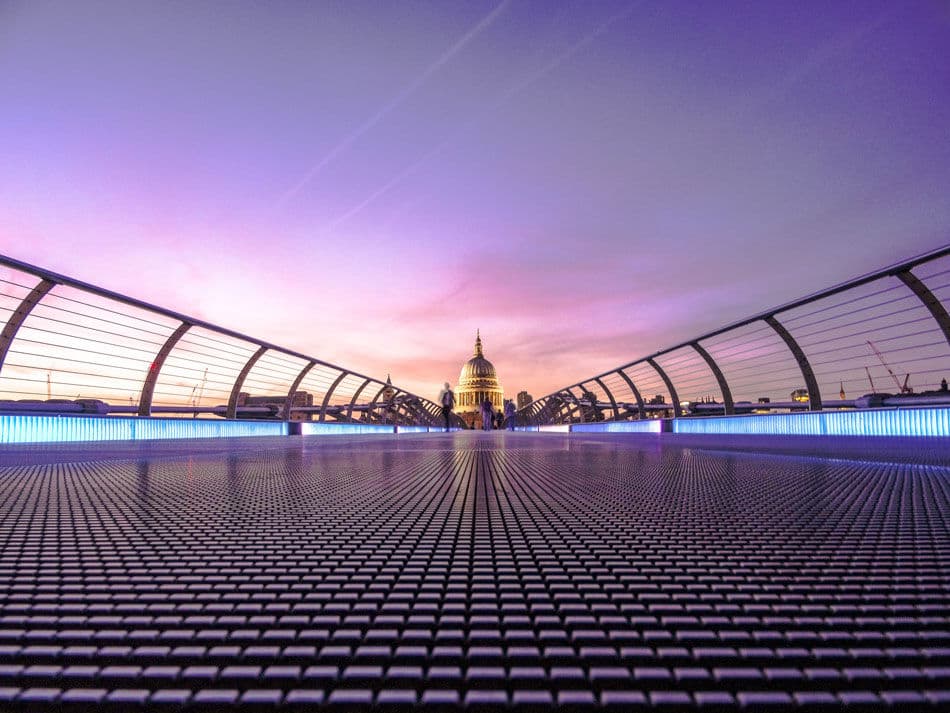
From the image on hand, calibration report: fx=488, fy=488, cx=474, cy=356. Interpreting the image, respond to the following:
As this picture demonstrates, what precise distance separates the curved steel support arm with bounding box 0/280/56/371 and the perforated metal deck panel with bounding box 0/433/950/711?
433 centimetres

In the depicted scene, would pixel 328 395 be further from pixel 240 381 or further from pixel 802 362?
pixel 802 362

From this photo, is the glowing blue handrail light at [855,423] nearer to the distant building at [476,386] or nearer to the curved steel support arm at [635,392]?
the curved steel support arm at [635,392]

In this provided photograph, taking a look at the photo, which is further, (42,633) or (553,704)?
(42,633)

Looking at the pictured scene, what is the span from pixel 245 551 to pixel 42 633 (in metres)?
0.36

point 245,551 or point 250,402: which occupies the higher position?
point 250,402

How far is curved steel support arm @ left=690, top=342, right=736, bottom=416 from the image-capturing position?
710 cm

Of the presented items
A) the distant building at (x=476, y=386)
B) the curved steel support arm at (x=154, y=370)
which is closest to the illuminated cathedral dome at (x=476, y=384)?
the distant building at (x=476, y=386)

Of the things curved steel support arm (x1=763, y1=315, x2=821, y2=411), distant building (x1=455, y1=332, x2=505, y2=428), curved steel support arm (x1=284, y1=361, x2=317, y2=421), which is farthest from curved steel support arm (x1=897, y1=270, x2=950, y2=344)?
distant building (x1=455, y1=332, x2=505, y2=428)

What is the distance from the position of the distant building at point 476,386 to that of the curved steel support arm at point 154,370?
8846 centimetres

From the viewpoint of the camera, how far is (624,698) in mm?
430

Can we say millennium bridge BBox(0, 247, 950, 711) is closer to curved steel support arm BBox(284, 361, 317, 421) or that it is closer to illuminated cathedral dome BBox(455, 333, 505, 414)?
curved steel support arm BBox(284, 361, 317, 421)

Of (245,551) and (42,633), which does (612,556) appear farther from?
(42,633)

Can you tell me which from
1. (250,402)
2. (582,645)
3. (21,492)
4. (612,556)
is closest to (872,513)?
(612,556)

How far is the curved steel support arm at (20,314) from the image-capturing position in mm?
4402
